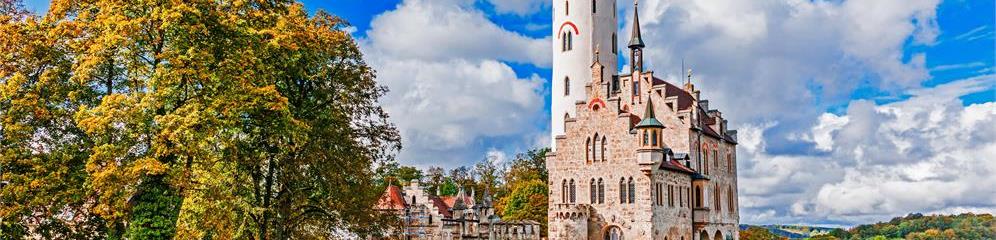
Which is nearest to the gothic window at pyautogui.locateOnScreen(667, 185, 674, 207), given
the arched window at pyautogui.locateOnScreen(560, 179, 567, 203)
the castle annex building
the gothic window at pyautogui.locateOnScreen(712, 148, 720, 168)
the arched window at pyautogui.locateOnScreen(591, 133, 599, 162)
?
the castle annex building

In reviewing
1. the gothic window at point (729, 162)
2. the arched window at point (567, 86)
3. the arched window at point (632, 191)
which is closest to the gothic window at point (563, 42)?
the arched window at point (567, 86)

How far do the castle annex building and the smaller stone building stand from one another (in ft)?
13.9

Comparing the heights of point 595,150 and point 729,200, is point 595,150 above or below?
above

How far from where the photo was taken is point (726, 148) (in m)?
55.0

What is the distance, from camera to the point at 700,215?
160 feet

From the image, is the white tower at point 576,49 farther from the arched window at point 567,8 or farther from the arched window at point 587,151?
the arched window at point 587,151

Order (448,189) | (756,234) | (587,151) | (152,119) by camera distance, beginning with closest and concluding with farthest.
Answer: (152,119)
(587,151)
(756,234)
(448,189)

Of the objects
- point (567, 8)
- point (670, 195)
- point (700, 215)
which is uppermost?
point (567, 8)

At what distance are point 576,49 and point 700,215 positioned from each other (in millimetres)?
14764

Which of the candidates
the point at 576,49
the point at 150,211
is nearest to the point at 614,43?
the point at 576,49

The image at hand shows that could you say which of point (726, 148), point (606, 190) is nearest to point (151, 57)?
point (606, 190)

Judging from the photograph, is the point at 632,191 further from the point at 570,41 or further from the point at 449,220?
the point at 570,41

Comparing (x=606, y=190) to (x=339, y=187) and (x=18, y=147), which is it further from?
Result: (x=18, y=147)

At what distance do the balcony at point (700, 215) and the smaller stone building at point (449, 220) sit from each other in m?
9.06
